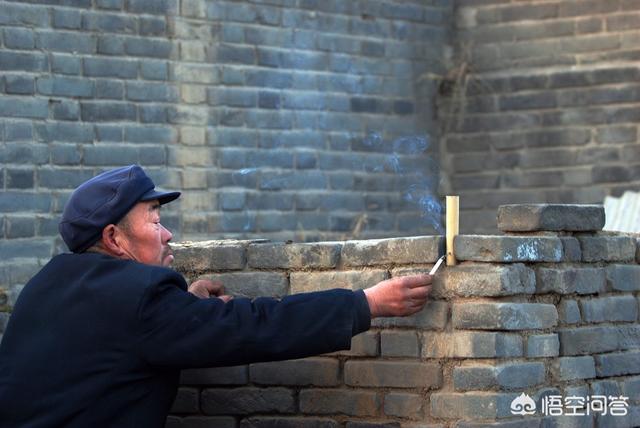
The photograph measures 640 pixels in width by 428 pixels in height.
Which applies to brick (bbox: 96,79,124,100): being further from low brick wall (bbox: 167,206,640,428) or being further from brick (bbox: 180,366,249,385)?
brick (bbox: 180,366,249,385)

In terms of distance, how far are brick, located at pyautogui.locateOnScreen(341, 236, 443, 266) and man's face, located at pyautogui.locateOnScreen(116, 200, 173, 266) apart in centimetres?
77

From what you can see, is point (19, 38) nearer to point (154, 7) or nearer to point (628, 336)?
point (154, 7)

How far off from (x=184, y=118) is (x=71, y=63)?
3.72 feet

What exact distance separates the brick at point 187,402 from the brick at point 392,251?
872 mm

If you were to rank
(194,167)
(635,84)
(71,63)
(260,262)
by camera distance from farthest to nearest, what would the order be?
(635,84) → (194,167) → (71,63) → (260,262)

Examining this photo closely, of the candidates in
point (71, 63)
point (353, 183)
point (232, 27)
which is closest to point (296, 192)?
point (353, 183)

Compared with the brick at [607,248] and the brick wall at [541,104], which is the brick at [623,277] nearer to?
the brick at [607,248]

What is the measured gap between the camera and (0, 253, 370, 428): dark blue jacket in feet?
13.6

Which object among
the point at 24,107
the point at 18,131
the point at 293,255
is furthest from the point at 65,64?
the point at 293,255

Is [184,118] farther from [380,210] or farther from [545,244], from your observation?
[545,244]

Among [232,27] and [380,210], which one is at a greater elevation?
[232,27]

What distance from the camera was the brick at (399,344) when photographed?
4633 millimetres

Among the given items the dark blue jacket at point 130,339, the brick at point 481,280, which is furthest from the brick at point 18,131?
the brick at point 481,280

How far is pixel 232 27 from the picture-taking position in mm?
11242
